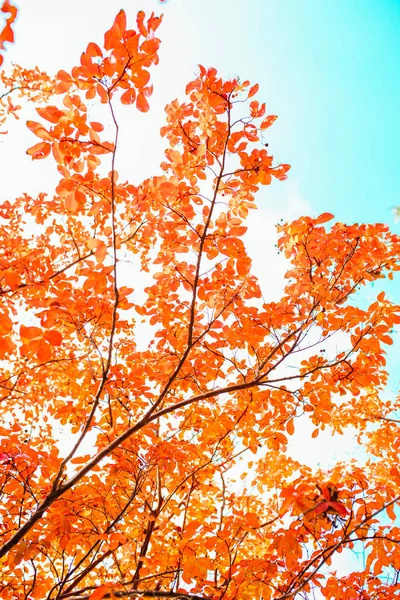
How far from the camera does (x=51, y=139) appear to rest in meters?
1.64

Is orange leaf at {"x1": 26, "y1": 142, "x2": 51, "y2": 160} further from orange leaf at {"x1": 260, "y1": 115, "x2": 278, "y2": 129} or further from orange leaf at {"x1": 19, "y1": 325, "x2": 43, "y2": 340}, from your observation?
orange leaf at {"x1": 260, "y1": 115, "x2": 278, "y2": 129}

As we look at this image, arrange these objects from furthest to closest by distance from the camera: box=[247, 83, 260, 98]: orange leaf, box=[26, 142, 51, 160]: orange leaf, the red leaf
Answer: the red leaf
box=[247, 83, 260, 98]: orange leaf
box=[26, 142, 51, 160]: orange leaf

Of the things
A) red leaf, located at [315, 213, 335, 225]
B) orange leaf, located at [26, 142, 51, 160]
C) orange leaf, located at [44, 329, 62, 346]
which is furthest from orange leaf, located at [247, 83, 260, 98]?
orange leaf, located at [44, 329, 62, 346]

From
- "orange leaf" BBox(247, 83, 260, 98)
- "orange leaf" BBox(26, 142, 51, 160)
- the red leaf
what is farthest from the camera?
the red leaf

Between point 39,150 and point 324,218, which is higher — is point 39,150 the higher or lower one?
the lower one

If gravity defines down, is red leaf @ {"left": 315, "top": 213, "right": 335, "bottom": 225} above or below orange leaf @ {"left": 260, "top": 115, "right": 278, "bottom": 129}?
below

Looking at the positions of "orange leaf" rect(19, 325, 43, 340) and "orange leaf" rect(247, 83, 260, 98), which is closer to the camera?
"orange leaf" rect(19, 325, 43, 340)

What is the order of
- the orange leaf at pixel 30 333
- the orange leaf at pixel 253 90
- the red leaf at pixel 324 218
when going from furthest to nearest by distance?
the red leaf at pixel 324 218 → the orange leaf at pixel 253 90 → the orange leaf at pixel 30 333

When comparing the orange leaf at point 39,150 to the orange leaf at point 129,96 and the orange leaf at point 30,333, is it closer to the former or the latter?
the orange leaf at point 129,96

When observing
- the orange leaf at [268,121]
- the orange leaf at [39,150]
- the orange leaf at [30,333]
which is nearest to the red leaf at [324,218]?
the orange leaf at [268,121]

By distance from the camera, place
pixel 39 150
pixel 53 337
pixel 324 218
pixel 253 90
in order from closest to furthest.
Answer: pixel 53 337
pixel 39 150
pixel 253 90
pixel 324 218

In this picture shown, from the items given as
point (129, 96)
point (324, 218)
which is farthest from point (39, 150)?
point (324, 218)

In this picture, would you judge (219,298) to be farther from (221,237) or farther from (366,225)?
(366,225)

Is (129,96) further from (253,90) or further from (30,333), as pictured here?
(30,333)
